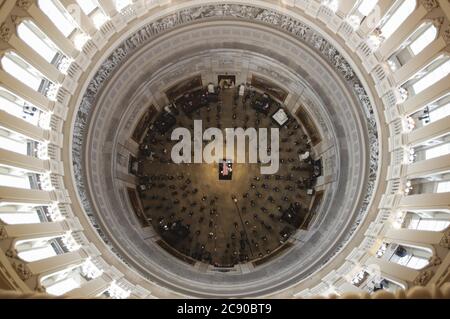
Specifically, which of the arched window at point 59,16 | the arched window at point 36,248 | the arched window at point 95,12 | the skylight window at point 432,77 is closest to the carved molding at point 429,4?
the skylight window at point 432,77

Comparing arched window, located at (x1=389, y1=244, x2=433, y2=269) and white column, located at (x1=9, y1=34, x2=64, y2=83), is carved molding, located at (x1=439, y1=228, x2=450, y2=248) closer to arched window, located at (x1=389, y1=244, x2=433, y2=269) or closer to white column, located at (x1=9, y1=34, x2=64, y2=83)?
arched window, located at (x1=389, y1=244, x2=433, y2=269)

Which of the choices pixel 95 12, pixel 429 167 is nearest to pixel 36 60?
pixel 95 12

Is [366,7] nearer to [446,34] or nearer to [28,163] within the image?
[446,34]

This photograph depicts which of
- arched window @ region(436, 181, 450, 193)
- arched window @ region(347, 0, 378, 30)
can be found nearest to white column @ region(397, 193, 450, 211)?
arched window @ region(436, 181, 450, 193)
